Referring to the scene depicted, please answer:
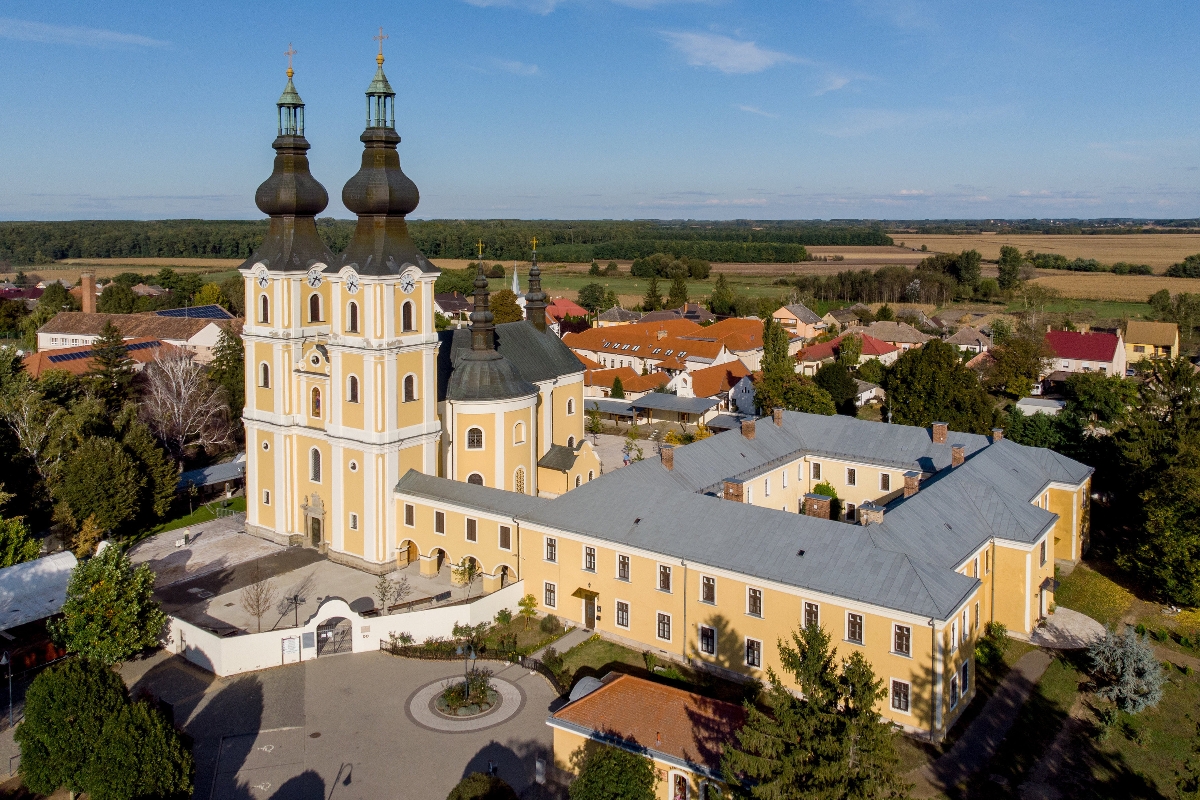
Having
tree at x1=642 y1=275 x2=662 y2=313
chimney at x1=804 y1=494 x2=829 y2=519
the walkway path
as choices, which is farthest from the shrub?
tree at x1=642 y1=275 x2=662 y2=313

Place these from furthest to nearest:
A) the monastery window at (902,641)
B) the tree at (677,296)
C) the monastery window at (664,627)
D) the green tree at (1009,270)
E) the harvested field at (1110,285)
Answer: the harvested field at (1110,285) → the green tree at (1009,270) → the tree at (677,296) → the monastery window at (664,627) → the monastery window at (902,641)

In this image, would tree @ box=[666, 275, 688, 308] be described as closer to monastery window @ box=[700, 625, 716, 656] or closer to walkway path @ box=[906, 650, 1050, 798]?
walkway path @ box=[906, 650, 1050, 798]

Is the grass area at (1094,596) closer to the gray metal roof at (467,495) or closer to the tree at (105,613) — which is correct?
the gray metal roof at (467,495)

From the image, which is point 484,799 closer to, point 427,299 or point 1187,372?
point 427,299

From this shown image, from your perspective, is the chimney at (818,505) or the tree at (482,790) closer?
the tree at (482,790)

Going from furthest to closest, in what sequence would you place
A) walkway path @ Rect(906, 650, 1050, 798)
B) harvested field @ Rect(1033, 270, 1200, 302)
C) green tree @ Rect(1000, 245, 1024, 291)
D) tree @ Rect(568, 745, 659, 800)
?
harvested field @ Rect(1033, 270, 1200, 302) < green tree @ Rect(1000, 245, 1024, 291) < walkway path @ Rect(906, 650, 1050, 798) < tree @ Rect(568, 745, 659, 800)

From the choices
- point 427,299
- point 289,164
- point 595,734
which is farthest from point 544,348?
point 595,734

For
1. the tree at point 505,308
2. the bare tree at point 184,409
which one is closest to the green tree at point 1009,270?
the tree at point 505,308
